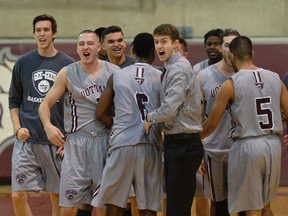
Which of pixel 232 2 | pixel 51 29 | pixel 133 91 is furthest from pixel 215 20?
pixel 133 91

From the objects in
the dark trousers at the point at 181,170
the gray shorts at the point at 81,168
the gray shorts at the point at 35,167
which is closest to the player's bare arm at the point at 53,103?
the gray shorts at the point at 81,168

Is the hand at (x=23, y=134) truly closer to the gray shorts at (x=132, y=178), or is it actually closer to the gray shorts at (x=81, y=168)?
the gray shorts at (x=81, y=168)

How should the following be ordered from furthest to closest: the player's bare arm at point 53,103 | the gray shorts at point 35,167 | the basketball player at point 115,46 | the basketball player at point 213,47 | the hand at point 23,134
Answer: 1. the basketball player at point 213,47
2. the basketball player at point 115,46
3. the gray shorts at point 35,167
4. the hand at point 23,134
5. the player's bare arm at point 53,103

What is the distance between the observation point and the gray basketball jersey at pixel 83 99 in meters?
6.94

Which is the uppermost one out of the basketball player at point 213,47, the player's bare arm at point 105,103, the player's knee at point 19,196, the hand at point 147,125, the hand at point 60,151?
the basketball player at point 213,47

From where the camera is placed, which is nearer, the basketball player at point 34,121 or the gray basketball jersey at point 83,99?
the gray basketball jersey at point 83,99

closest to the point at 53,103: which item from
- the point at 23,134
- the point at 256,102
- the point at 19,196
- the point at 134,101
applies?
the point at 23,134

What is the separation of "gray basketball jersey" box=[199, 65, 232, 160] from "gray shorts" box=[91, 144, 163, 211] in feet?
3.22

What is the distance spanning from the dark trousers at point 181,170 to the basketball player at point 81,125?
0.86 m

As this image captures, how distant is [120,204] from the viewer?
6.59 m

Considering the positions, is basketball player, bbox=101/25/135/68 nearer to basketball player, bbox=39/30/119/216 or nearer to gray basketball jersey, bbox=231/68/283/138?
basketball player, bbox=39/30/119/216

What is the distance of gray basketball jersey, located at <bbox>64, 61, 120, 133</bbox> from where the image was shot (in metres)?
6.94

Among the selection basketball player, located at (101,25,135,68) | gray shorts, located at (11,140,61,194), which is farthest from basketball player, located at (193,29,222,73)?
gray shorts, located at (11,140,61,194)

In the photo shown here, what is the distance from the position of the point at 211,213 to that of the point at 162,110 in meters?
1.86
